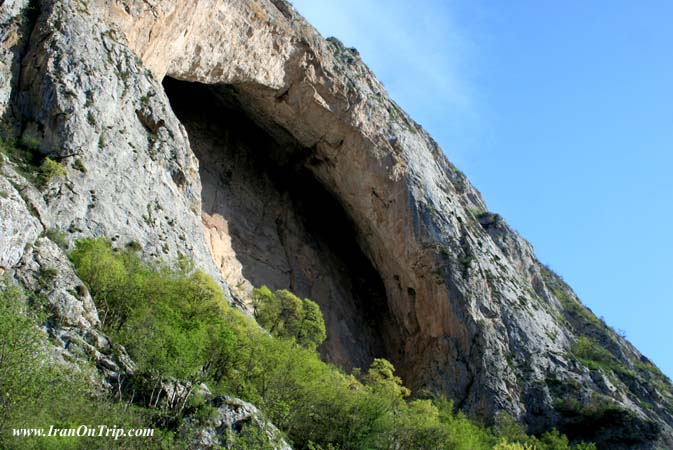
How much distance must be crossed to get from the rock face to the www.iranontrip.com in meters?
12.2

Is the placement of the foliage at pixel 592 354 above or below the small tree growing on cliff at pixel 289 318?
above

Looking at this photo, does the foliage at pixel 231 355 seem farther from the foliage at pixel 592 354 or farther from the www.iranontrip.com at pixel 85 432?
the foliage at pixel 592 354

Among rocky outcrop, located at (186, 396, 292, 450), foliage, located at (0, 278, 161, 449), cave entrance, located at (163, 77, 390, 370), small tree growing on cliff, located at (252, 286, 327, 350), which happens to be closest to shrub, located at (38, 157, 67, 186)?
foliage, located at (0, 278, 161, 449)

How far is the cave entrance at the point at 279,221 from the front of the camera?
1587 inches

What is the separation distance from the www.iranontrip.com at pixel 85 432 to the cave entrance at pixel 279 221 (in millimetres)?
23341

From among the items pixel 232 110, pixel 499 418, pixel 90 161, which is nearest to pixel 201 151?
pixel 232 110

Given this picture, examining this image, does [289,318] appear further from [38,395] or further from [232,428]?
[38,395]

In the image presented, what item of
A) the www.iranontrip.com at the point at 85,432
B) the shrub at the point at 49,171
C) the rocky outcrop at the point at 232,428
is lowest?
the www.iranontrip.com at the point at 85,432

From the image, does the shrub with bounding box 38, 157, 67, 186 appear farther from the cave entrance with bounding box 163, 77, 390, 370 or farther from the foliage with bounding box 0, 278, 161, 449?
the cave entrance with bounding box 163, 77, 390, 370

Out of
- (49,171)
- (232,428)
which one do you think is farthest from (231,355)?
(49,171)

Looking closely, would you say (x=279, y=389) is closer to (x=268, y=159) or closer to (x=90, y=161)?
(x=90, y=161)

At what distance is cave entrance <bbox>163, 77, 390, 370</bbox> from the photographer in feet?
132

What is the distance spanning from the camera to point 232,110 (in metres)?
42.2

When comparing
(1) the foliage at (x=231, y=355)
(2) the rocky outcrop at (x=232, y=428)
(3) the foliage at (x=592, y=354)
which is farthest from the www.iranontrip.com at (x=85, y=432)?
(3) the foliage at (x=592, y=354)
